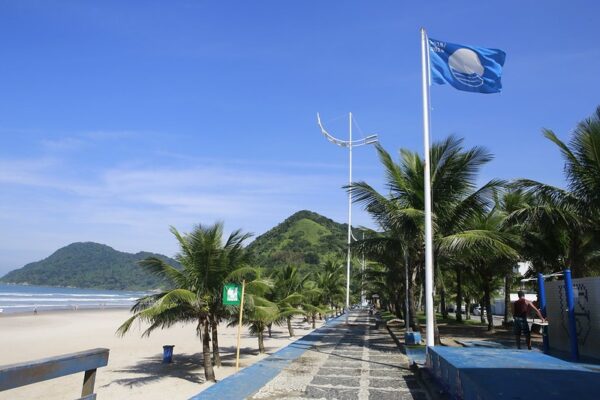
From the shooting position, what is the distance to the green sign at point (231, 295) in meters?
12.2

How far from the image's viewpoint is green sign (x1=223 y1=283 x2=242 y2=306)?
Answer: 12.2 metres

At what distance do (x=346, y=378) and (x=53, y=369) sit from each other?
26.9 ft

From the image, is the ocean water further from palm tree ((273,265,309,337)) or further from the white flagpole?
the white flagpole

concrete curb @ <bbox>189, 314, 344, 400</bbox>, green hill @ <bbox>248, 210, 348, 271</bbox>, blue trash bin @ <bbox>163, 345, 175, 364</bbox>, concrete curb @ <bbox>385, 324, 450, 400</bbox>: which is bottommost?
blue trash bin @ <bbox>163, 345, 175, 364</bbox>

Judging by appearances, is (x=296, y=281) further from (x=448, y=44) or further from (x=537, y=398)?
(x=537, y=398)

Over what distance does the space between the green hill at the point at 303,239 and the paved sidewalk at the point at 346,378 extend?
10580 centimetres

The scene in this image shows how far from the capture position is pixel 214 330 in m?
13.5

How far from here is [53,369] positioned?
3582mm

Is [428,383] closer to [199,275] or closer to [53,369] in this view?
[199,275]

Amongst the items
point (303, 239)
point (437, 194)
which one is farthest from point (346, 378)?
point (303, 239)

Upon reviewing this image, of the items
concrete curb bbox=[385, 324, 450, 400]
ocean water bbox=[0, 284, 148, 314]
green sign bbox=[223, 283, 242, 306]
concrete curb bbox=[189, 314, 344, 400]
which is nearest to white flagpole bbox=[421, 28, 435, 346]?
concrete curb bbox=[385, 324, 450, 400]

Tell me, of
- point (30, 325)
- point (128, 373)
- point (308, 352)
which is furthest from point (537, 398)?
point (30, 325)

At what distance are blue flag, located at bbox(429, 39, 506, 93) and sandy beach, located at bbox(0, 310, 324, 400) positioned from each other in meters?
10.1

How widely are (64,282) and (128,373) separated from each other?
20673 centimetres
